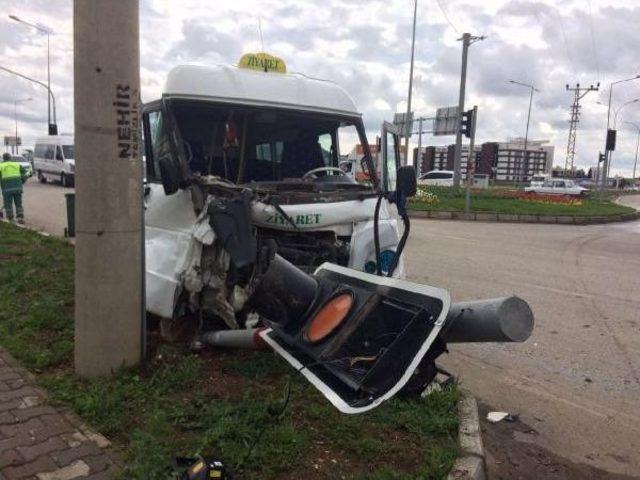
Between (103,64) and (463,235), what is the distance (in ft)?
41.1

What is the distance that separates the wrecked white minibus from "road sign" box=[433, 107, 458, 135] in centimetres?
2580

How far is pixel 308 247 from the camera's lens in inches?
197

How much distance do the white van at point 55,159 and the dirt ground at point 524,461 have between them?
28.0m

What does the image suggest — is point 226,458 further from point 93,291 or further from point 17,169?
point 17,169

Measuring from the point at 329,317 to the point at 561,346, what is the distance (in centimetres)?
335

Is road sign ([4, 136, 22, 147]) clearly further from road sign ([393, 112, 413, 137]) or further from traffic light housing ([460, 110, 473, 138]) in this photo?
traffic light housing ([460, 110, 473, 138])

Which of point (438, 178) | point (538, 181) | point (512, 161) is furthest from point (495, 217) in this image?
point (512, 161)

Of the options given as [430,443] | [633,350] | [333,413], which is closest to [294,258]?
[333,413]

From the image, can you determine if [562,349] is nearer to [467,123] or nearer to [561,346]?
[561,346]

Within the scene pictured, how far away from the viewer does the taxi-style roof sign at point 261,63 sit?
580 cm

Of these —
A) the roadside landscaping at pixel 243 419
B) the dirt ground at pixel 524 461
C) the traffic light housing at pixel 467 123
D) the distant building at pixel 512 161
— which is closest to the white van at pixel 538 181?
the distant building at pixel 512 161

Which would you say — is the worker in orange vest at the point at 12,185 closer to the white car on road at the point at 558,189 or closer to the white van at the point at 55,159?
the white van at the point at 55,159

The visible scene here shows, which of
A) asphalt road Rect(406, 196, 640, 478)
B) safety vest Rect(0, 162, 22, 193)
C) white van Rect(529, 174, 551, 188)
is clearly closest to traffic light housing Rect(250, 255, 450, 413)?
asphalt road Rect(406, 196, 640, 478)

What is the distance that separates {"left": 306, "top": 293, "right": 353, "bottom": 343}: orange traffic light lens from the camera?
3.34 meters
